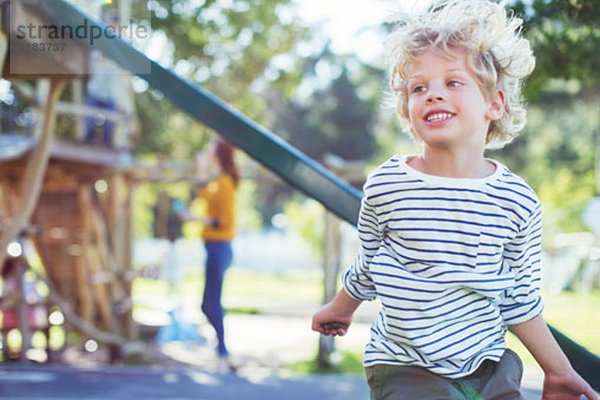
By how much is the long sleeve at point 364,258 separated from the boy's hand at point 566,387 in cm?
38

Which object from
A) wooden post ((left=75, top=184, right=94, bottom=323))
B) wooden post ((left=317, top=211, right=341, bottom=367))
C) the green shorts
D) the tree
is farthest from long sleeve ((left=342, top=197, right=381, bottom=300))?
the tree

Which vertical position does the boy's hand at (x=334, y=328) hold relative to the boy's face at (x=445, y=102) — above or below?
below

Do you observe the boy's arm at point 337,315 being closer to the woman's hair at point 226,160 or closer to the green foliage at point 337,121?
the woman's hair at point 226,160

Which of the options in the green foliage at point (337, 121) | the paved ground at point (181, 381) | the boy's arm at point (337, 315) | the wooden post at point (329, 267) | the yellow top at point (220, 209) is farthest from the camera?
the green foliage at point (337, 121)

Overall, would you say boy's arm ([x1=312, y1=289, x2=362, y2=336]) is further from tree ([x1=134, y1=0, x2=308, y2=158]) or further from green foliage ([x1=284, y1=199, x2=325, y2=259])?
green foliage ([x1=284, y1=199, x2=325, y2=259])

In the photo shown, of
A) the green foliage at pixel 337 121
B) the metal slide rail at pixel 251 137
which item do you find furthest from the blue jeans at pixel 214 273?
the green foliage at pixel 337 121

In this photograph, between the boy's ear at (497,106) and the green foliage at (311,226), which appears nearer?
the boy's ear at (497,106)

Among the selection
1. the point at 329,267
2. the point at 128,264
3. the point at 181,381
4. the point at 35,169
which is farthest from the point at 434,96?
the point at 128,264

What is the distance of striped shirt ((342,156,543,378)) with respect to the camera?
1406mm

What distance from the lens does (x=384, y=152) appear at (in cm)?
3103

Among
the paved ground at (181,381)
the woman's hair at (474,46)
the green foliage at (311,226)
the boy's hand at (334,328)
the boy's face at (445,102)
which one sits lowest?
the paved ground at (181,381)

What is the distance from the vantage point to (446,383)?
4.61ft

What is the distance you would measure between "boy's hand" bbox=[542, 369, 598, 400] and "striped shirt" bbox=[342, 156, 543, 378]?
0.39 ft

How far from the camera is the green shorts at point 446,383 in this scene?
1.40m
